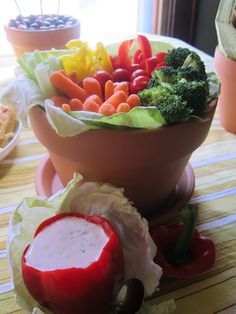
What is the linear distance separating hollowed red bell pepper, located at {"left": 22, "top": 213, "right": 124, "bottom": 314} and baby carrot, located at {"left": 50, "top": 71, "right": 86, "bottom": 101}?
0.27 metres

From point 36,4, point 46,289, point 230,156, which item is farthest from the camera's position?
point 36,4

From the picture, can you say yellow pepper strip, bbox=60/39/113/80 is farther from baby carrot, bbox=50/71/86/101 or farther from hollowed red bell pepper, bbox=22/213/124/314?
hollowed red bell pepper, bbox=22/213/124/314

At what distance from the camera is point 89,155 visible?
2.02 feet

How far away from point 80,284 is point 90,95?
13.1 inches

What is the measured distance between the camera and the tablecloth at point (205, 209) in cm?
59

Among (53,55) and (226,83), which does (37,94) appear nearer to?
(53,55)

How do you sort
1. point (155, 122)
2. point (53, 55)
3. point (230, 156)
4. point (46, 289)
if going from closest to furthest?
point (46, 289) < point (155, 122) < point (53, 55) < point (230, 156)

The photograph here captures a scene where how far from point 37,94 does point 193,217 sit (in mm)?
326

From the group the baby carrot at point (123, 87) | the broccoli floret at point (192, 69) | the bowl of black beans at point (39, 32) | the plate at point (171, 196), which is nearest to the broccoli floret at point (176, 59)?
the broccoli floret at point (192, 69)

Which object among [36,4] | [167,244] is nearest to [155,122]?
[167,244]

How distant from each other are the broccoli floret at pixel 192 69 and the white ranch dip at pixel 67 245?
0.31 m

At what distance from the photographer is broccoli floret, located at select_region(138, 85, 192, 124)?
1.93ft

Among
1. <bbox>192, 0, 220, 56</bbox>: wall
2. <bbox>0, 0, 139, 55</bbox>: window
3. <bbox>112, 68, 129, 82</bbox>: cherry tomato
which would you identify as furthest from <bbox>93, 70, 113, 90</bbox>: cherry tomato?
<bbox>192, 0, 220, 56</bbox>: wall

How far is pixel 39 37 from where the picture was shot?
47.3 inches
